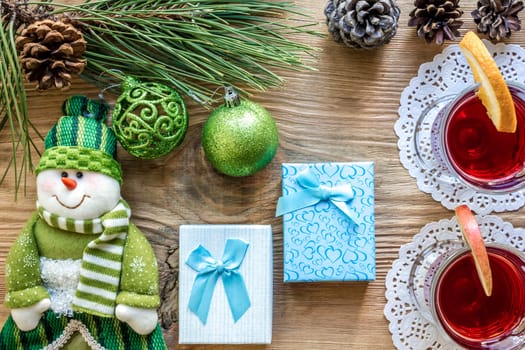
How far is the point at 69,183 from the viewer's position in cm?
94

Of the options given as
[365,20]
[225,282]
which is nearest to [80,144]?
[225,282]

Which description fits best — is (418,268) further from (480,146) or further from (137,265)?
(137,265)

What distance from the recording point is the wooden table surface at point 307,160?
106 cm

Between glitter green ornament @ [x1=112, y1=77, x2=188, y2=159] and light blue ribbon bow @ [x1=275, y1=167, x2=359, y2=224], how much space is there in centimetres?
19

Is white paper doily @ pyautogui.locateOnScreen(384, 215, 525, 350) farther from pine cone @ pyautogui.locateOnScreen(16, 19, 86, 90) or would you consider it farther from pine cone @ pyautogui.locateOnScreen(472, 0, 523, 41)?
pine cone @ pyautogui.locateOnScreen(16, 19, 86, 90)

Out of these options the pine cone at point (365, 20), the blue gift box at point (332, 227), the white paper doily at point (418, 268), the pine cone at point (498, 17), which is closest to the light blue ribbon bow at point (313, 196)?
the blue gift box at point (332, 227)

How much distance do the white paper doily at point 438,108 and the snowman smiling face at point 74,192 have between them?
465 millimetres

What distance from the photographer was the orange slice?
0.90m

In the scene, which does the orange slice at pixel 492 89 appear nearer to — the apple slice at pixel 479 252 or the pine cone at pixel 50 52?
the apple slice at pixel 479 252

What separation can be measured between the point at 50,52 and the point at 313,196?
17.0 inches

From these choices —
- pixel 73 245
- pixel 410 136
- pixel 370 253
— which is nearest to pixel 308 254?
pixel 370 253

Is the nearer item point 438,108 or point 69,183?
point 69,183

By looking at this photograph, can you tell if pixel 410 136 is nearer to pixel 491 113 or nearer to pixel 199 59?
pixel 491 113

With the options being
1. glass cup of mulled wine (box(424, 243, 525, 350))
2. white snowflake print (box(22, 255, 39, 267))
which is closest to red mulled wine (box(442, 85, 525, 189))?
glass cup of mulled wine (box(424, 243, 525, 350))
